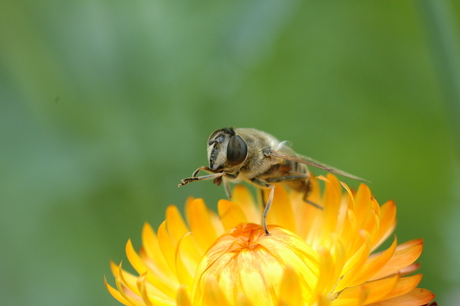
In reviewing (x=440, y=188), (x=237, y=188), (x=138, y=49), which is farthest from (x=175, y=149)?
(x=440, y=188)

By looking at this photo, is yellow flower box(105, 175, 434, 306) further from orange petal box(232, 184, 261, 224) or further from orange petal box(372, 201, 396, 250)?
orange petal box(232, 184, 261, 224)

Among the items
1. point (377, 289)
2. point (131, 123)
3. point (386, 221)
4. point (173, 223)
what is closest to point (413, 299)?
point (377, 289)

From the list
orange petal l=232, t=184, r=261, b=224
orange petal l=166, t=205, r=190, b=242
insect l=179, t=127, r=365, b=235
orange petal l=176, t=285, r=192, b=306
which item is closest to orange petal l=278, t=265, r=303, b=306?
orange petal l=176, t=285, r=192, b=306

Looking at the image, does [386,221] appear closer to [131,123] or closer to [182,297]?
[182,297]

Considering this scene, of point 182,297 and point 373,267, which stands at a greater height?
point 182,297

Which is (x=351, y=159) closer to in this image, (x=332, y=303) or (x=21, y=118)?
(x=332, y=303)

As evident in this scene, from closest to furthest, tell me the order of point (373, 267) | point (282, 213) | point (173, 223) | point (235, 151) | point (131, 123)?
point (373, 267)
point (235, 151)
point (173, 223)
point (282, 213)
point (131, 123)

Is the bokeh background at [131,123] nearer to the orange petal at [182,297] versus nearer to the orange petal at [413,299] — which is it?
the orange petal at [413,299]
